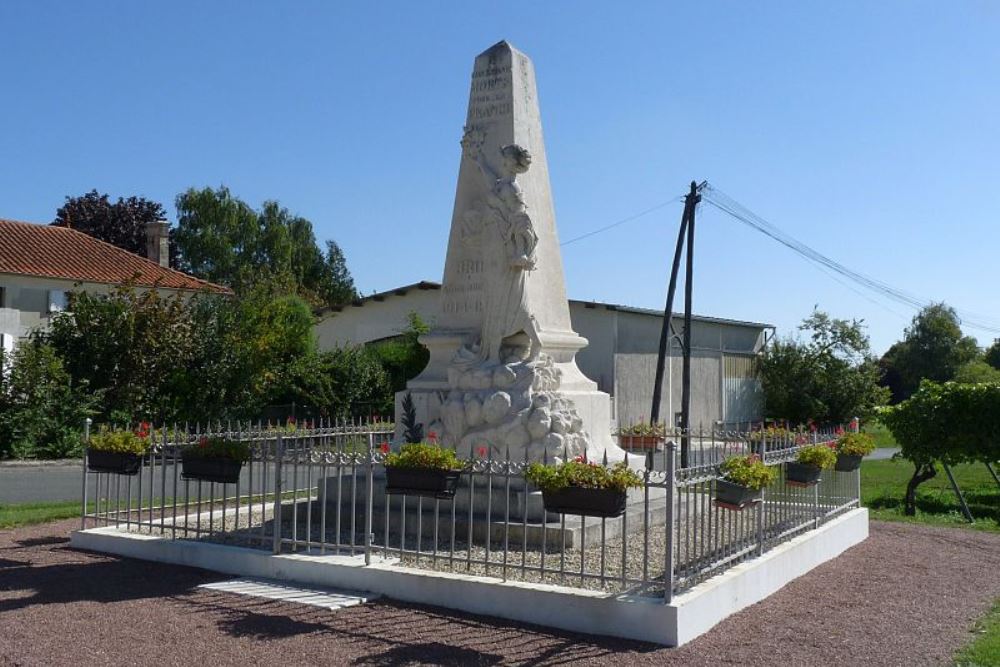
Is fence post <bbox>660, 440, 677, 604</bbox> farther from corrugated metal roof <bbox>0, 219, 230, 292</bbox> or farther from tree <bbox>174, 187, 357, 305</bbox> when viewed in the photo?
tree <bbox>174, 187, 357, 305</bbox>

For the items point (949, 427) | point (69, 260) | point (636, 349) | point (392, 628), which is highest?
point (69, 260)

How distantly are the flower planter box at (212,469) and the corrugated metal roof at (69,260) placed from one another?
2119cm

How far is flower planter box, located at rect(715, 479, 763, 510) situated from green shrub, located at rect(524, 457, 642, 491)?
2.69ft

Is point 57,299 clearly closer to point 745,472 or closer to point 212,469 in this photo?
point 212,469

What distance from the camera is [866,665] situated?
589 cm

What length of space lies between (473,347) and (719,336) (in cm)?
2575

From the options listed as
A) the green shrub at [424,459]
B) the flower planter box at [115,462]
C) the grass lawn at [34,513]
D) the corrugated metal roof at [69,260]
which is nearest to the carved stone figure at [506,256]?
the green shrub at [424,459]

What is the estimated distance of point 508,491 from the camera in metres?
8.09

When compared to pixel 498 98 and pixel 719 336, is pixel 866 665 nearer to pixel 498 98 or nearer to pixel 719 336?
pixel 498 98

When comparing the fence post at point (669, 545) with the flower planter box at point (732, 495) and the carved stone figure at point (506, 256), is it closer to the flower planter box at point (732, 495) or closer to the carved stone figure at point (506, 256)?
the flower planter box at point (732, 495)

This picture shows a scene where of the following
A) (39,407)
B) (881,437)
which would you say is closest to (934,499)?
(39,407)

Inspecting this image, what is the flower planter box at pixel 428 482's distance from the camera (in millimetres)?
7562

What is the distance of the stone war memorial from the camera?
22.3 ft

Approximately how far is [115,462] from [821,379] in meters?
30.7
